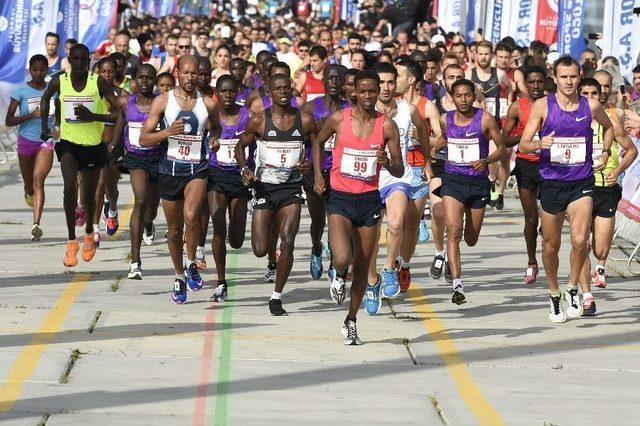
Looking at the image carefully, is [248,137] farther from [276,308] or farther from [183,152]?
[276,308]

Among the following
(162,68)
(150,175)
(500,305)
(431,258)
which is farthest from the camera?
(162,68)

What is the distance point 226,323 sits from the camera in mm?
12570

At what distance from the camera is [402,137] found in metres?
13.7

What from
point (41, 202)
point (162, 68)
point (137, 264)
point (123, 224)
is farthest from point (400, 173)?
point (162, 68)

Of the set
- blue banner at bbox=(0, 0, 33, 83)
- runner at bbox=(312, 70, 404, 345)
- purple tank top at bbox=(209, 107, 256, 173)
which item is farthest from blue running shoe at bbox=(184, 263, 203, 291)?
blue banner at bbox=(0, 0, 33, 83)

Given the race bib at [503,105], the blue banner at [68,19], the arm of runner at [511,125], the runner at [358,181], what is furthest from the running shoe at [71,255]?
the blue banner at [68,19]

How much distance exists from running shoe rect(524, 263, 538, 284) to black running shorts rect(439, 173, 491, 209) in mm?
1603

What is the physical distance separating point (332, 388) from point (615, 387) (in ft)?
5.57

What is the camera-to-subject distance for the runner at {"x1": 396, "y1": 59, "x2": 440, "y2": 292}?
47.8 feet

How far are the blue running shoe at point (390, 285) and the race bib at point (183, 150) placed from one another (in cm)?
171

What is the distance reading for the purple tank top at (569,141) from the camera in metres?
12.8

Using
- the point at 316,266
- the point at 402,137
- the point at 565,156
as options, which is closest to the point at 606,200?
the point at 565,156

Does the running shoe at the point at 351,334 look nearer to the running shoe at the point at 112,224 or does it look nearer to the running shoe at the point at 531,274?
the running shoe at the point at 531,274

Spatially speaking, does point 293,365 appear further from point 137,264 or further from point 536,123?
point 137,264
